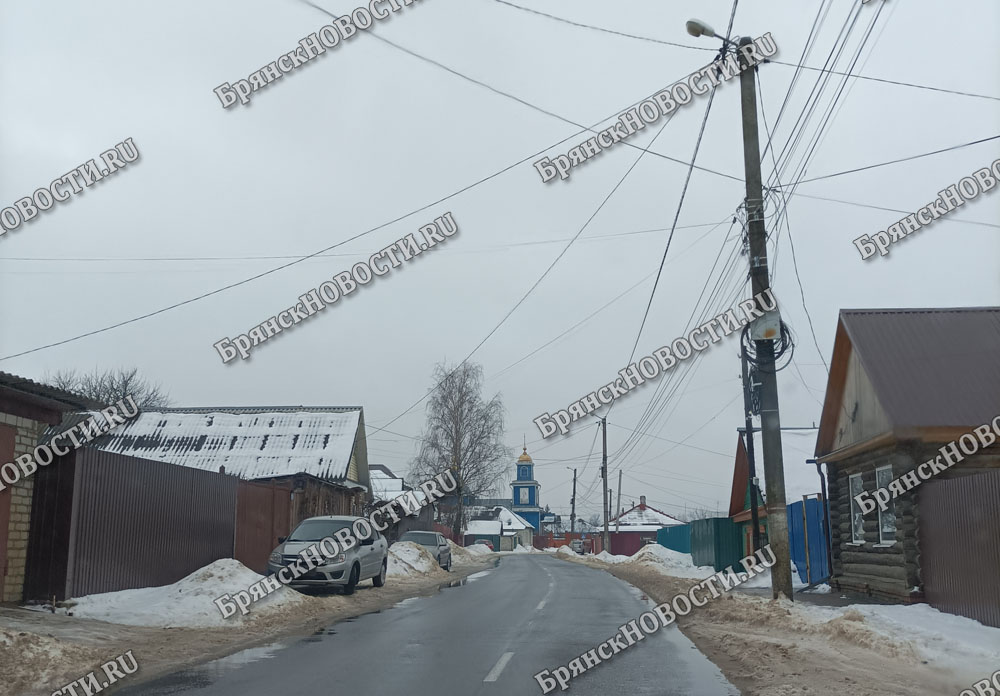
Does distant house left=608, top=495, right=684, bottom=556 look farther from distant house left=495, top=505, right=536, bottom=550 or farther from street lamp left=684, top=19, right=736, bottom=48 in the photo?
street lamp left=684, top=19, right=736, bottom=48

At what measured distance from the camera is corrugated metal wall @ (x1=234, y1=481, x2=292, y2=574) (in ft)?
76.0

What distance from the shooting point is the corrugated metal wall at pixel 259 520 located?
23.2 metres

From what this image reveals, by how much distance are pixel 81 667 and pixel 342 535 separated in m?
11.2

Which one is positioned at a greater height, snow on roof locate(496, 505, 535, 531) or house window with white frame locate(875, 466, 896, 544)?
snow on roof locate(496, 505, 535, 531)

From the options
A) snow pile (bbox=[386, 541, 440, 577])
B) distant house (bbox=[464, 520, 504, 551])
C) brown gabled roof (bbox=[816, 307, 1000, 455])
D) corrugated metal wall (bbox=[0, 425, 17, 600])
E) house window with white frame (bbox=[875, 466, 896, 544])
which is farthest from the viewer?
distant house (bbox=[464, 520, 504, 551])

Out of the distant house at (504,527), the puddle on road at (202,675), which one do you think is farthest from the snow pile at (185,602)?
the distant house at (504,527)

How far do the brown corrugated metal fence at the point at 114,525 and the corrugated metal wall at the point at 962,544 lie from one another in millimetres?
14300

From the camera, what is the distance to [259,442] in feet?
125

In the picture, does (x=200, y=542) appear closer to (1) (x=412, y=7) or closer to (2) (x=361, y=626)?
(2) (x=361, y=626)

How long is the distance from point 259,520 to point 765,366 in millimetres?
15189

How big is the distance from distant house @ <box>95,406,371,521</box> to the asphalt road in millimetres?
19942

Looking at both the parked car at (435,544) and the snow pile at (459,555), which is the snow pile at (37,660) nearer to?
the parked car at (435,544)

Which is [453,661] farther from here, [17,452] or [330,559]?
[330,559]

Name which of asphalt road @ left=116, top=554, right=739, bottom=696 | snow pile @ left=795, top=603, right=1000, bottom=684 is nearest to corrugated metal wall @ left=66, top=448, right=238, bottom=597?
asphalt road @ left=116, top=554, right=739, bottom=696
